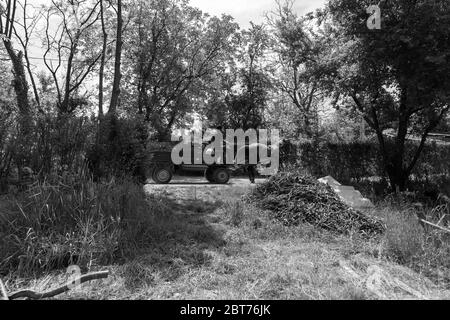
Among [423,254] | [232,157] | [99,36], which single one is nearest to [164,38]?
[99,36]

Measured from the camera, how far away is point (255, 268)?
2719 millimetres

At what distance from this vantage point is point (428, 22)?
21.1 ft

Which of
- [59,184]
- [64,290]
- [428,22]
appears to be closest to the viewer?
[64,290]

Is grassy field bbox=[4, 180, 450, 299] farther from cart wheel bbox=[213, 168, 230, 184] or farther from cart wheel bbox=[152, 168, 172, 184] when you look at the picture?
cart wheel bbox=[213, 168, 230, 184]

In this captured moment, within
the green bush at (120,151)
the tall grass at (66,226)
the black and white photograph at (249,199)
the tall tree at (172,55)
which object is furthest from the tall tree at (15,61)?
the tall tree at (172,55)

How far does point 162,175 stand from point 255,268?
5810 millimetres

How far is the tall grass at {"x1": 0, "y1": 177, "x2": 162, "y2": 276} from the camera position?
105 inches

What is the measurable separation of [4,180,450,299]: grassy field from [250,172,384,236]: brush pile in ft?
0.90

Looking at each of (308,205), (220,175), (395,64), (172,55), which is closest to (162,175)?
(220,175)

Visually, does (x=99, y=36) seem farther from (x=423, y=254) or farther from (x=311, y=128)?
(x=423, y=254)

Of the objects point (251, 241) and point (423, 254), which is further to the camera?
point (251, 241)

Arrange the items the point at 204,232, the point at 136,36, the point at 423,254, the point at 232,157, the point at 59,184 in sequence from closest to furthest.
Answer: the point at 423,254 < the point at 59,184 < the point at 204,232 < the point at 232,157 < the point at 136,36

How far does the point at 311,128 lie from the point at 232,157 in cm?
772

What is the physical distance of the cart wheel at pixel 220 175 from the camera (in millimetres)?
8789
